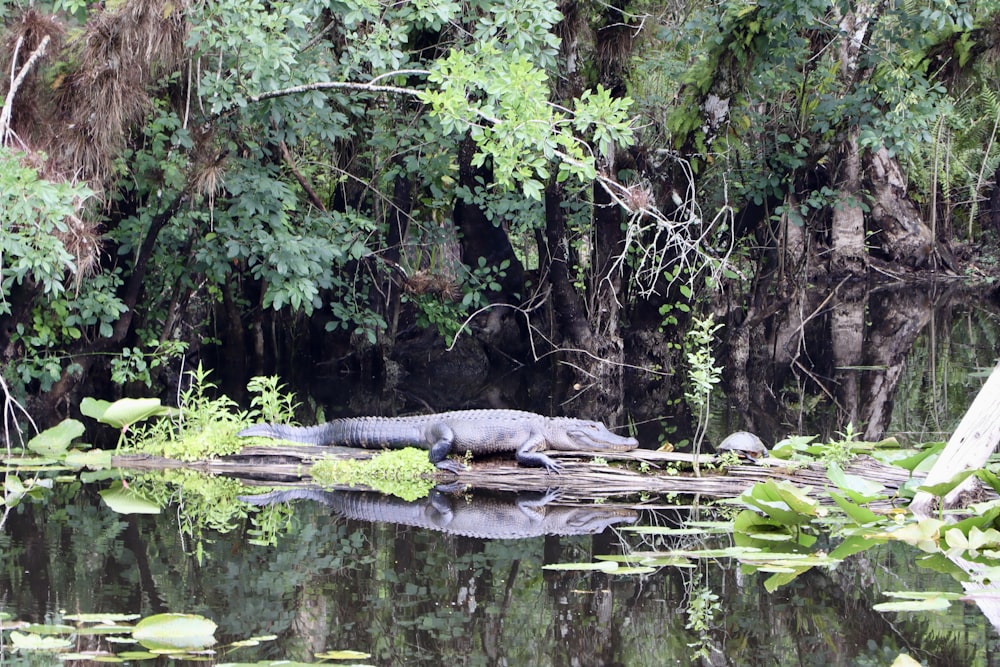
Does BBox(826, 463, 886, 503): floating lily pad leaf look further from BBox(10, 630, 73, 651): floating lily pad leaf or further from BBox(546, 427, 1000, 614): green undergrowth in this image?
BBox(10, 630, 73, 651): floating lily pad leaf

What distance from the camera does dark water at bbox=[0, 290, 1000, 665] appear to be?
395 cm

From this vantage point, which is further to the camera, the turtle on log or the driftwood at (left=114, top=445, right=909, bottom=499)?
the turtle on log

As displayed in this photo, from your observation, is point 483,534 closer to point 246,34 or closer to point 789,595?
point 789,595

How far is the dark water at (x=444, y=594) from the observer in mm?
3945

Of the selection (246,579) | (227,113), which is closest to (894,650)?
(246,579)

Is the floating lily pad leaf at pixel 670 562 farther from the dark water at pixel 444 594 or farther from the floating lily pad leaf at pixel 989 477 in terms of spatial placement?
the floating lily pad leaf at pixel 989 477

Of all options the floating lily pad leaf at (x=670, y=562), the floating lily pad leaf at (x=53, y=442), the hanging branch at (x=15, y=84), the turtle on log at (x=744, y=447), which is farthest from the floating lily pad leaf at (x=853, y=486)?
the hanging branch at (x=15, y=84)

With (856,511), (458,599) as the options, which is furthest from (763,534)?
(458,599)

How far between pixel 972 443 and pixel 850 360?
8.63 m

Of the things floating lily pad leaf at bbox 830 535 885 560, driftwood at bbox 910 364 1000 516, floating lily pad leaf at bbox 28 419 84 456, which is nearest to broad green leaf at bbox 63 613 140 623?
floating lily pad leaf at bbox 830 535 885 560

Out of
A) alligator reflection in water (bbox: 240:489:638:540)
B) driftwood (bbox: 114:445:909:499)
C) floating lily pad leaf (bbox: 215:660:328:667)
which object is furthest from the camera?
driftwood (bbox: 114:445:909:499)

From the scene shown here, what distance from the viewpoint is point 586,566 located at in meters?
4.85

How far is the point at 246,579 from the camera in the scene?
4781mm

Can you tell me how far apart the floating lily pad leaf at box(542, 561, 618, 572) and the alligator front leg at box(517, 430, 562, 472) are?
1.87 meters
